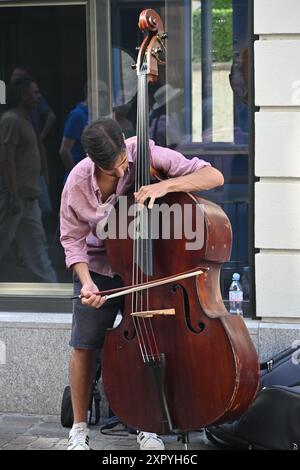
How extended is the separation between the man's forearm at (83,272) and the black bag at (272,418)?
862 mm

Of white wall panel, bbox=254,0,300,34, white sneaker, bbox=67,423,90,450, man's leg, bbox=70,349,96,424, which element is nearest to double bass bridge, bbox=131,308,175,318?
man's leg, bbox=70,349,96,424

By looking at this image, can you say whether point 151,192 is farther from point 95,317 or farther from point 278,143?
point 278,143

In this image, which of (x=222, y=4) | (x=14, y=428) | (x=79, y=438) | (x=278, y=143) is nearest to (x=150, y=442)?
(x=79, y=438)

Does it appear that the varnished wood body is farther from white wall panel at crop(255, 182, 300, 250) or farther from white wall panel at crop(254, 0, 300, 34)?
white wall panel at crop(254, 0, 300, 34)

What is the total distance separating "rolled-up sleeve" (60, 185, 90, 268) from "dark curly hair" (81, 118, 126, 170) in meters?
0.36

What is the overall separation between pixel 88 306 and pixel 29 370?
126 centimetres

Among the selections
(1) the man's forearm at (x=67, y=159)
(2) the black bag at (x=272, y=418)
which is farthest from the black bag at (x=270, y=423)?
(1) the man's forearm at (x=67, y=159)

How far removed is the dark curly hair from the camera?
3941 millimetres

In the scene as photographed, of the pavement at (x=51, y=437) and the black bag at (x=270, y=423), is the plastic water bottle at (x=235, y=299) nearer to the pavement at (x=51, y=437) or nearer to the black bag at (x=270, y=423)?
the pavement at (x=51, y=437)

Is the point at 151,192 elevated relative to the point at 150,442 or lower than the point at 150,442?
elevated

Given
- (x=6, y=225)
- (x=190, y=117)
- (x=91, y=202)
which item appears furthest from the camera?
(x=6, y=225)

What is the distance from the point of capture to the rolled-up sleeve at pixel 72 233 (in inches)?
168

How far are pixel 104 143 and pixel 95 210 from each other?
1.39ft

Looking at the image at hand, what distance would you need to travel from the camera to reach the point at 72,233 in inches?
170
